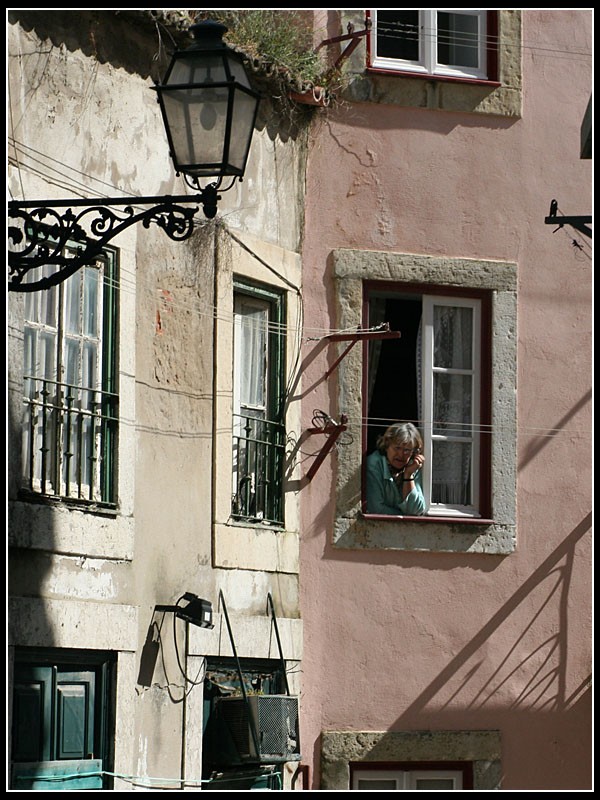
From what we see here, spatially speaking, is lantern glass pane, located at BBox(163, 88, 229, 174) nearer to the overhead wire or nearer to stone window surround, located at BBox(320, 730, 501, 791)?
the overhead wire

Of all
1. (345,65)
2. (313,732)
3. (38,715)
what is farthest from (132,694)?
(345,65)

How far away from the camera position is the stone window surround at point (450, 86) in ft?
38.5

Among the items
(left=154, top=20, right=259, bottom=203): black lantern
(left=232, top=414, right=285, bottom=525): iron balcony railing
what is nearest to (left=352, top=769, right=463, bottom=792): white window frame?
(left=232, top=414, right=285, bottom=525): iron balcony railing

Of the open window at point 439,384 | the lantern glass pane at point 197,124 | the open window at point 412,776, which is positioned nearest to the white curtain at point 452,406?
the open window at point 439,384

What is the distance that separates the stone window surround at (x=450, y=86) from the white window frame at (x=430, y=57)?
0.25 ft

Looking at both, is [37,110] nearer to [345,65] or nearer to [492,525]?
[345,65]

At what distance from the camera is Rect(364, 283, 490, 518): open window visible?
11.7 m

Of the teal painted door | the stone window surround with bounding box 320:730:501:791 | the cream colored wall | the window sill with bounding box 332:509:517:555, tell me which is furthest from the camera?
the window sill with bounding box 332:509:517:555

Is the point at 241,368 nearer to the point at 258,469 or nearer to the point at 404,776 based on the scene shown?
the point at 258,469

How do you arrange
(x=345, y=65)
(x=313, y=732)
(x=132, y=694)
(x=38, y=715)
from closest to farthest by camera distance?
(x=38, y=715)
(x=132, y=694)
(x=313, y=732)
(x=345, y=65)

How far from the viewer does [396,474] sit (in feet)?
37.8

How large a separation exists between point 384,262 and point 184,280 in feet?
6.08

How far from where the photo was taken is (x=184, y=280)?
1030cm

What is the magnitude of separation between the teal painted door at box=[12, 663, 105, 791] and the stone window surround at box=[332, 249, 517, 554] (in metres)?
2.57
